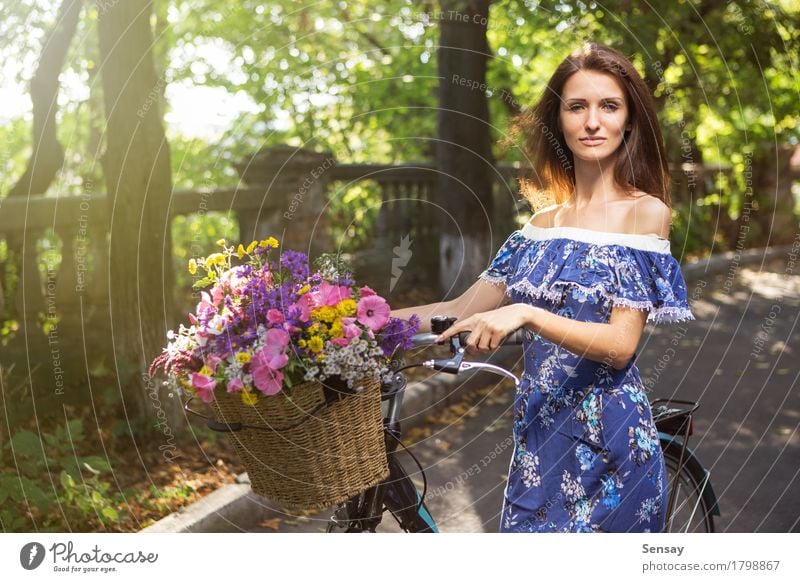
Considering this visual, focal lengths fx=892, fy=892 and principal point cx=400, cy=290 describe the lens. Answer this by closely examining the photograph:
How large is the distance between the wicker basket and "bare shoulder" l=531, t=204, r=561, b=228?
2.43 ft

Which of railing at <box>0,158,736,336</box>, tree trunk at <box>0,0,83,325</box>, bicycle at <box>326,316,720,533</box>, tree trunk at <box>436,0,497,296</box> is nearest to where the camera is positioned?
bicycle at <box>326,316,720,533</box>

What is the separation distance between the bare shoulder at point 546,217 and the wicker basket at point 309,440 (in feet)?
2.43

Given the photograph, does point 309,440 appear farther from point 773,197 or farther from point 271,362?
point 773,197

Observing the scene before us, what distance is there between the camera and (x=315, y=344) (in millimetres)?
1891

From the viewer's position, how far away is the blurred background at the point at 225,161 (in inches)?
180

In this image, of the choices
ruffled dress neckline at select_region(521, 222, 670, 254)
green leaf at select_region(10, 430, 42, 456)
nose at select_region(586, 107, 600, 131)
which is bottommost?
green leaf at select_region(10, 430, 42, 456)

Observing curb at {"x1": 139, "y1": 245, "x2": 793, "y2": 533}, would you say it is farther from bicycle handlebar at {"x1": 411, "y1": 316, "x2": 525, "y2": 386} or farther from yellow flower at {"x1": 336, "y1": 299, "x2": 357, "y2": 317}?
yellow flower at {"x1": 336, "y1": 299, "x2": 357, "y2": 317}

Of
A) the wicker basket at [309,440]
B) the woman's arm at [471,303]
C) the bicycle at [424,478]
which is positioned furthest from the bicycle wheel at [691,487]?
the wicker basket at [309,440]

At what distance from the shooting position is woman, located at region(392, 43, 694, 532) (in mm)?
2232

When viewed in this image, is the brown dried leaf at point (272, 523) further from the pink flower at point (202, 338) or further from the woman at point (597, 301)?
the pink flower at point (202, 338)

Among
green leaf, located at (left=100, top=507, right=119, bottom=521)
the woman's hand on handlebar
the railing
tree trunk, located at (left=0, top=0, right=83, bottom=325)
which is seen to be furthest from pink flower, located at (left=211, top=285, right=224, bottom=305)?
tree trunk, located at (left=0, top=0, right=83, bottom=325)
